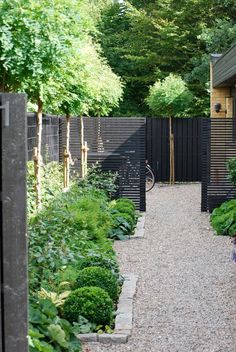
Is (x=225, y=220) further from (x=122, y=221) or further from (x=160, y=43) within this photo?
(x=160, y=43)

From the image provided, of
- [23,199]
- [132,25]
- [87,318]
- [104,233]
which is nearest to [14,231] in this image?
[23,199]

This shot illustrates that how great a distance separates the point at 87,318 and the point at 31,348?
4.77ft

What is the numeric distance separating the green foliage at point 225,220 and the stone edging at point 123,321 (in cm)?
372

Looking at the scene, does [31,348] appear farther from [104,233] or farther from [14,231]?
[104,233]

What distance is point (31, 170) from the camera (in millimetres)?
11648

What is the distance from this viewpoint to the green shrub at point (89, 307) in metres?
5.82

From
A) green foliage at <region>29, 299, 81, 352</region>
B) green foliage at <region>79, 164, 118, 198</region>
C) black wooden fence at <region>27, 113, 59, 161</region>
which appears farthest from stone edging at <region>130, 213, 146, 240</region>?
green foliage at <region>29, 299, 81, 352</region>

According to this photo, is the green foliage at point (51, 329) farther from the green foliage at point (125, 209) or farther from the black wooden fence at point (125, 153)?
the black wooden fence at point (125, 153)

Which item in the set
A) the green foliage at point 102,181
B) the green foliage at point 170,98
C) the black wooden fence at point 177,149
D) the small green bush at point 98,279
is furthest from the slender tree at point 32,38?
the green foliage at point 170,98

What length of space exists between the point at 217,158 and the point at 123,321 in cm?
843

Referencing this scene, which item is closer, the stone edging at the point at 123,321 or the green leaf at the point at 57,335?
the green leaf at the point at 57,335

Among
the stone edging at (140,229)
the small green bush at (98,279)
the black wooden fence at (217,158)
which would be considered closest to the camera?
the small green bush at (98,279)

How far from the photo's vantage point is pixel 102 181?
14.0 m

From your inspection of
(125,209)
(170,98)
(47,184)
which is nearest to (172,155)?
(170,98)
